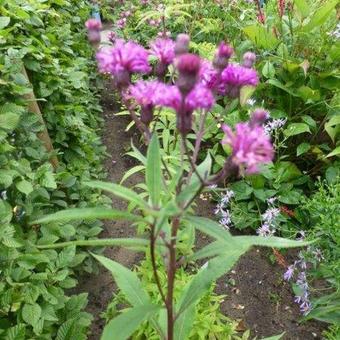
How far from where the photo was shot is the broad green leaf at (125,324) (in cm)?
93

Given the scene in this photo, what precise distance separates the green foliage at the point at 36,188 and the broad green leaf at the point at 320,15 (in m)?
1.49

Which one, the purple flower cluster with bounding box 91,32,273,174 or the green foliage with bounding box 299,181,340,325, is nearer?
the purple flower cluster with bounding box 91,32,273,174

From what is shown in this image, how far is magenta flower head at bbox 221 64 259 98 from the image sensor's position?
98cm

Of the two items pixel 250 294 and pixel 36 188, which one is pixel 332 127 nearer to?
pixel 250 294

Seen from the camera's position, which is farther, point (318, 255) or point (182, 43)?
point (318, 255)

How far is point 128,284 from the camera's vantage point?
3.93 ft

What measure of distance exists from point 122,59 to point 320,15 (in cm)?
214

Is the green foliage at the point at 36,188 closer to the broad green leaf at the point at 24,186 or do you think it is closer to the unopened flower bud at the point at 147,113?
the broad green leaf at the point at 24,186

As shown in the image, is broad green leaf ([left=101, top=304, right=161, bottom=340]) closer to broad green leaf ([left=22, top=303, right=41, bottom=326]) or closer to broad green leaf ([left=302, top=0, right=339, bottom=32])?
broad green leaf ([left=22, top=303, right=41, bottom=326])

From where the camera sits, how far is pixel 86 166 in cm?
244

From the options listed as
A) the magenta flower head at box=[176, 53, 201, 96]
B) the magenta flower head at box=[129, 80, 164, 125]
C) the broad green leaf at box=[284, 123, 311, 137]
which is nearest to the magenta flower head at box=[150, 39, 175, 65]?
the magenta flower head at box=[129, 80, 164, 125]

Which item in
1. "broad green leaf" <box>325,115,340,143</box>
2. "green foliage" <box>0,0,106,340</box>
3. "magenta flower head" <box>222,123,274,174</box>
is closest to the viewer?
"magenta flower head" <box>222,123,274,174</box>

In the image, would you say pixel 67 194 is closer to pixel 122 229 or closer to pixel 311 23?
pixel 122 229

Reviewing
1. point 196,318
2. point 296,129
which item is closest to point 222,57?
point 196,318
